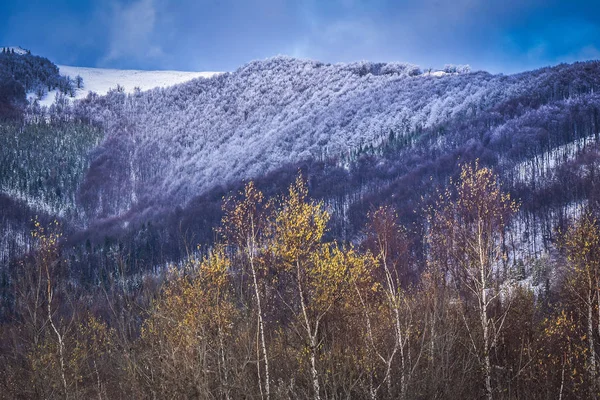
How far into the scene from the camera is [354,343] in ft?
71.8

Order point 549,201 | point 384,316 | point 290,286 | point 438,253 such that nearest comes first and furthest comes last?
point 290,286 < point 384,316 < point 438,253 < point 549,201

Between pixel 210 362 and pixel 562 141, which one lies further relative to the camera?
pixel 562 141

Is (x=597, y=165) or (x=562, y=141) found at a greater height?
(x=562, y=141)

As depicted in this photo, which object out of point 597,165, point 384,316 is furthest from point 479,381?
point 597,165

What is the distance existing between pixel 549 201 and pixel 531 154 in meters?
44.3

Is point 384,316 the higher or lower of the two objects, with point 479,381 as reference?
higher

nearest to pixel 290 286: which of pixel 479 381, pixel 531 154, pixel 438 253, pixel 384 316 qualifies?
pixel 384 316

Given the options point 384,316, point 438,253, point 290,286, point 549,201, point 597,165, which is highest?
point 597,165

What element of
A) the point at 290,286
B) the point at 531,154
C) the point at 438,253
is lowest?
the point at 290,286

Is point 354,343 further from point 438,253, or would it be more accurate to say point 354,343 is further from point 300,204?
point 438,253

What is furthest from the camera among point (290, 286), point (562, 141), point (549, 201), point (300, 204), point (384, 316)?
point (562, 141)

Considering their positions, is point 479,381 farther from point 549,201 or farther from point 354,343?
point 549,201

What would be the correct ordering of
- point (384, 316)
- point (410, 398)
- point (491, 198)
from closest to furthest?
1. point (410, 398)
2. point (491, 198)
3. point (384, 316)

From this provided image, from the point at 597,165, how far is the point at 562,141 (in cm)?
3503
